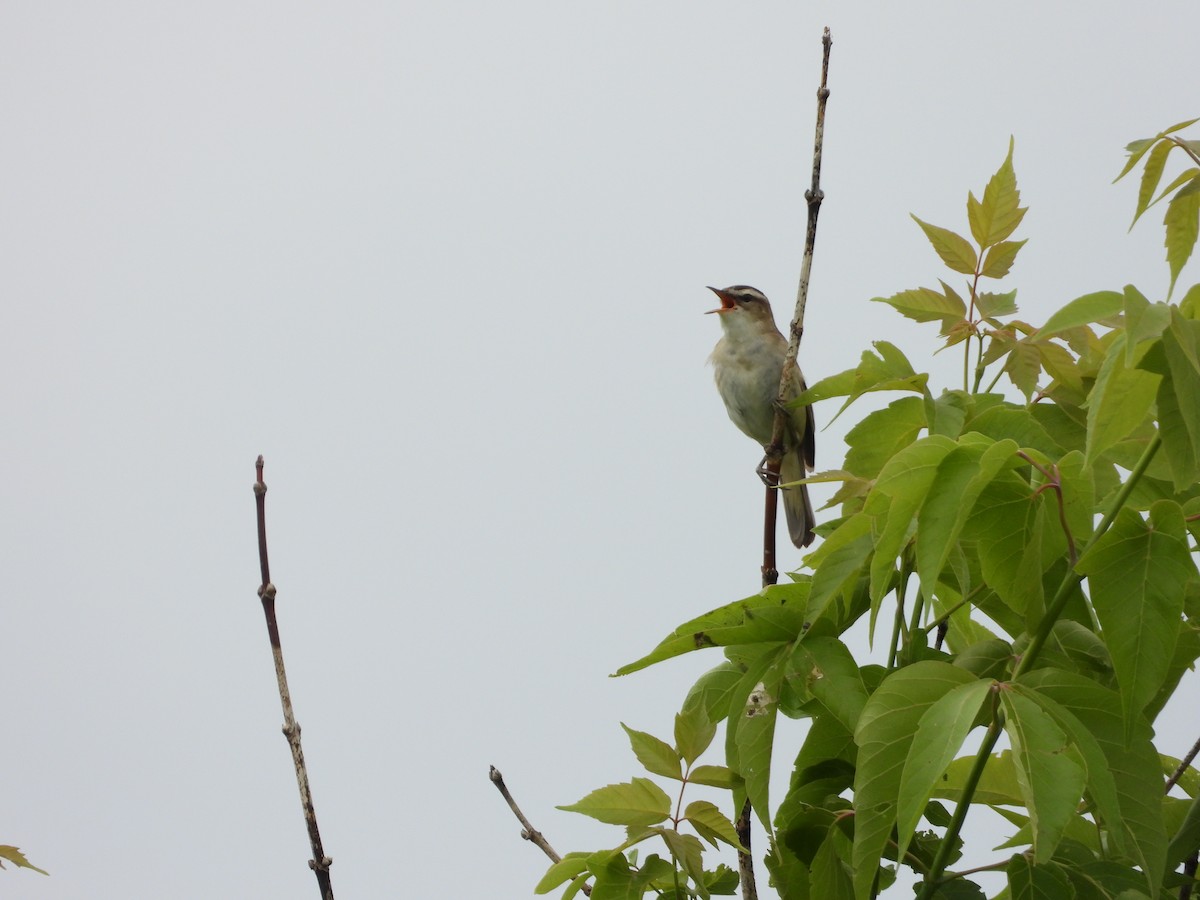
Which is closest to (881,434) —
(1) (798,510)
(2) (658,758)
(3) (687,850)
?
(2) (658,758)

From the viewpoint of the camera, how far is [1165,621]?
1.48 m

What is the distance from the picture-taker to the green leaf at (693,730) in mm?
2008

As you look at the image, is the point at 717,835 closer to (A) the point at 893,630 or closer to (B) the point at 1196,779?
(A) the point at 893,630

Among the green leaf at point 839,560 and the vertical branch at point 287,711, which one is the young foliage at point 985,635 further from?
the vertical branch at point 287,711

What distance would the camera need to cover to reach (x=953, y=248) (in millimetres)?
2428

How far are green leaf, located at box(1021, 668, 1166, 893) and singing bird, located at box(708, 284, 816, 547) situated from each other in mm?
5270

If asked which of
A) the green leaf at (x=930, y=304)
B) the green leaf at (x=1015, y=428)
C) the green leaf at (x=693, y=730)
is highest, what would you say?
the green leaf at (x=930, y=304)

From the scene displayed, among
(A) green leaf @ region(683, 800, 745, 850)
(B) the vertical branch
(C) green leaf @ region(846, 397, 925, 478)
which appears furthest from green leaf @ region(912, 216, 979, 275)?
(B) the vertical branch

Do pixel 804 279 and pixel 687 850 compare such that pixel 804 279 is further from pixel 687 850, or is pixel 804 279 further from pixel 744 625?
pixel 687 850

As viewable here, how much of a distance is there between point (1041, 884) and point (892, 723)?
0.43 meters

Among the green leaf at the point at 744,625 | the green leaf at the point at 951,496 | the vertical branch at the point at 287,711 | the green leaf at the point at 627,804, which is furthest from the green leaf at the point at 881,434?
the vertical branch at the point at 287,711

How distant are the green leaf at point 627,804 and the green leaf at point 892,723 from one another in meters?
0.52

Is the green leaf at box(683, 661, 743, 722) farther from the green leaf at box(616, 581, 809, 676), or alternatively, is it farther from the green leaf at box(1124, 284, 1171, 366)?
the green leaf at box(1124, 284, 1171, 366)

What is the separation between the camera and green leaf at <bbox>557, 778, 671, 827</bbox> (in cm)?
200
